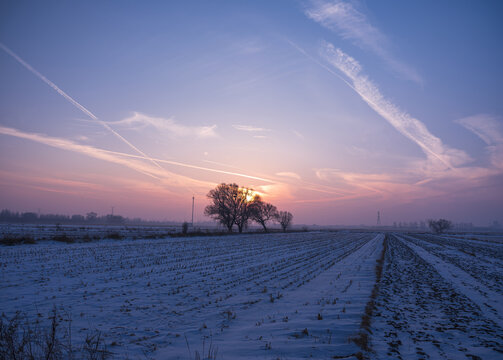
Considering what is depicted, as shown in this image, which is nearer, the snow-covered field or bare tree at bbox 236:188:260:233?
the snow-covered field

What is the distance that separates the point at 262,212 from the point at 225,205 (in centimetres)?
2147

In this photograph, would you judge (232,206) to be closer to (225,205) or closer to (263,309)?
(225,205)

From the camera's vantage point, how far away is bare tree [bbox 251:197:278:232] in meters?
83.5

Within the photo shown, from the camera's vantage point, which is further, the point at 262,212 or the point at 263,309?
the point at 262,212


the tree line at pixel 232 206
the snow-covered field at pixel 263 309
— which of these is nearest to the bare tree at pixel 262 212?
the tree line at pixel 232 206

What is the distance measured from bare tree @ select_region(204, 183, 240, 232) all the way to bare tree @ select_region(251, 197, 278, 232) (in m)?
6.72

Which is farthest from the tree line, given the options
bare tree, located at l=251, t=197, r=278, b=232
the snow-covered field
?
the snow-covered field

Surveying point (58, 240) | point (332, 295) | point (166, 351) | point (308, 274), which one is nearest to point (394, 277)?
point (308, 274)

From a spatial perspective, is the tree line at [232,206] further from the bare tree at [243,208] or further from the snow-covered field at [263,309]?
the snow-covered field at [263,309]

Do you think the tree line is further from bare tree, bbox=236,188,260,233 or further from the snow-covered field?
the snow-covered field

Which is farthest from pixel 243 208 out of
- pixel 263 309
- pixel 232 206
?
pixel 263 309

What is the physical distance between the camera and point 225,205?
77.6 m

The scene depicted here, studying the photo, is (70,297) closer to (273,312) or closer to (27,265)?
(273,312)

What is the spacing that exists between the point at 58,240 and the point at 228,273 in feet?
83.3
